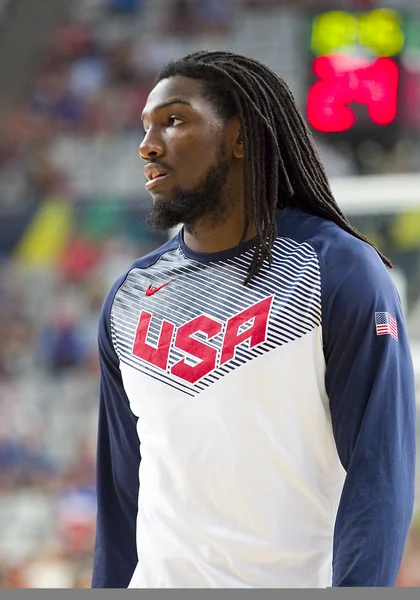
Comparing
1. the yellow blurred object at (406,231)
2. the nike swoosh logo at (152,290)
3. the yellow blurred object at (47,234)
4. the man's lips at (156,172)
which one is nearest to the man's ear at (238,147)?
the man's lips at (156,172)

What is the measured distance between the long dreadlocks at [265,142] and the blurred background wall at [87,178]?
8.90ft

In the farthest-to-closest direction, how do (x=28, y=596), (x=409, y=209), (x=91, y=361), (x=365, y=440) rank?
(x=91, y=361) < (x=409, y=209) < (x=365, y=440) < (x=28, y=596)

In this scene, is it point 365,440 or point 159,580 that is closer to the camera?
point 365,440

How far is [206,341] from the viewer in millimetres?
1578

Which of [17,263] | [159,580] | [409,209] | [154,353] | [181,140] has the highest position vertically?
[181,140]

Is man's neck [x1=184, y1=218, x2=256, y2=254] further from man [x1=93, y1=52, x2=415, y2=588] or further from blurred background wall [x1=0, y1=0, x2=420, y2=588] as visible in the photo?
blurred background wall [x1=0, y1=0, x2=420, y2=588]

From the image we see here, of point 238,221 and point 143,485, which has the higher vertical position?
point 238,221

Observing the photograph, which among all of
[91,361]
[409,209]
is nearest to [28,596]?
[409,209]

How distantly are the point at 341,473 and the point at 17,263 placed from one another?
17.4 ft

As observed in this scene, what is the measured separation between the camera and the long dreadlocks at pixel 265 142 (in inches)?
64.5

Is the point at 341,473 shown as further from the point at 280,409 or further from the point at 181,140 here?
the point at 181,140

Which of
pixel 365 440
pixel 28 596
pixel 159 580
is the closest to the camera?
pixel 28 596

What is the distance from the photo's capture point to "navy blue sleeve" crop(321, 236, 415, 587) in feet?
4.58

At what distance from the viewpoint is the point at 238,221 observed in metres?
1.67
